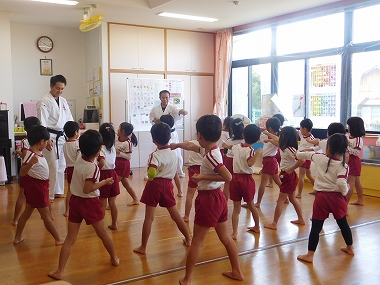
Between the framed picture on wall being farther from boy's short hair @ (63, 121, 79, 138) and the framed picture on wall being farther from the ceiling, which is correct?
boy's short hair @ (63, 121, 79, 138)

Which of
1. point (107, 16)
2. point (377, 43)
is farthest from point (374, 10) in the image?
point (107, 16)

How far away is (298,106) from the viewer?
7.44 metres

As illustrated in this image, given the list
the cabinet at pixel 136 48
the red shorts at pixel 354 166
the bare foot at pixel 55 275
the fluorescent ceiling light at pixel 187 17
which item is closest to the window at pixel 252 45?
the fluorescent ceiling light at pixel 187 17

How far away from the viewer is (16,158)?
23.3 feet

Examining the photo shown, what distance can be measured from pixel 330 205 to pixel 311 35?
15.1 ft

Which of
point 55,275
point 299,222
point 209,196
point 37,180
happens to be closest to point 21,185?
point 37,180

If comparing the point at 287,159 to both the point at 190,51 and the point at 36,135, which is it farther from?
the point at 190,51

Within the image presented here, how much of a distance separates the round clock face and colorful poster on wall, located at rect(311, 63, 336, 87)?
194 inches

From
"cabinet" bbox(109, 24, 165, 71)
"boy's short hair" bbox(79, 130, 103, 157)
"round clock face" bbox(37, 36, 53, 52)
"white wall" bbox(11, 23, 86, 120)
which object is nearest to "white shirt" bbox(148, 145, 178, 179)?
"boy's short hair" bbox(79, 130, 103, 157)

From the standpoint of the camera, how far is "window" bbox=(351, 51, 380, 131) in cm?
621

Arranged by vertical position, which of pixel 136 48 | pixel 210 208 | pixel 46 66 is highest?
pixel 136 48

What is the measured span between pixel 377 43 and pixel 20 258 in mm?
5415

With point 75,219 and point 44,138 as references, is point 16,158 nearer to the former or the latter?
point 44,138

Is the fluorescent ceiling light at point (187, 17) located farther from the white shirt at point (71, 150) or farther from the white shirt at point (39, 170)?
the white shirt at point (39, 170)
